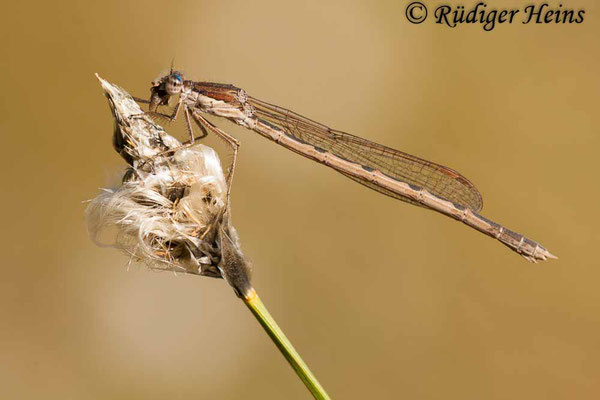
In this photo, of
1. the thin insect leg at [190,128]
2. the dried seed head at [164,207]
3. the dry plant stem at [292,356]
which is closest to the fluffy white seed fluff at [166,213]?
the dried seed head at [164,207]

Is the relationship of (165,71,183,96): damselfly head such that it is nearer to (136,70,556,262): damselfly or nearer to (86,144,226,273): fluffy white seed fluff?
(136,70,556,262): damselfly

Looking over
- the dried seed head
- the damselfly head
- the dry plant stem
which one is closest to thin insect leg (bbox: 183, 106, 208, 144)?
the damselfly head

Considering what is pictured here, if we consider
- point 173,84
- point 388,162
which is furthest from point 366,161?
point 173,84

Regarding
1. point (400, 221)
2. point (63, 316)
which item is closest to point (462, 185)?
point (400, 221)

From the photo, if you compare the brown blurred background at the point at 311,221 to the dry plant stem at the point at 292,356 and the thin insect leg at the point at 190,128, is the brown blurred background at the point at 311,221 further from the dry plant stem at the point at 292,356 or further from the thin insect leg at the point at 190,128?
the dry plant stem at the point at 292,356

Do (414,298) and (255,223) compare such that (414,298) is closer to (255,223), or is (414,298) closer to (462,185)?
(462,185)
